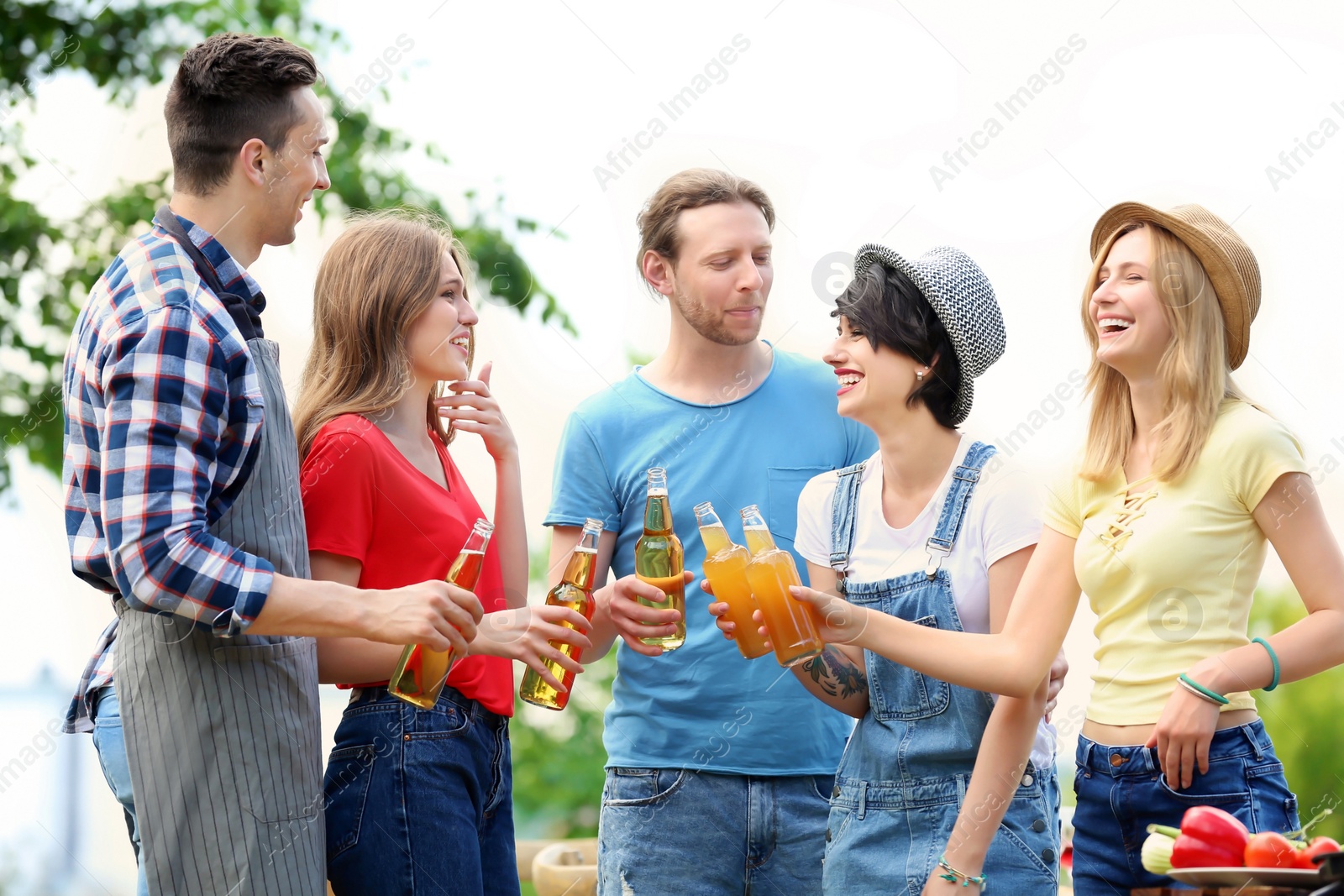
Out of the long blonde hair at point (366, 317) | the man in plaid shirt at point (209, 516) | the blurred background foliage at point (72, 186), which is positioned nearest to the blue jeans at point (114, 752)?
the man in plaid shirt at point (209, 516)

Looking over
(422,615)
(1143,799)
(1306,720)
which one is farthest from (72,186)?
(1306,720)

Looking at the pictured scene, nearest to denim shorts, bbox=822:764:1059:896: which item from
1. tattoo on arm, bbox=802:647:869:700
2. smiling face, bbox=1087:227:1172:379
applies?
tattoo on arm, bbox=802:647:869:700

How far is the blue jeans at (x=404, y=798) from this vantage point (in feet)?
6.63

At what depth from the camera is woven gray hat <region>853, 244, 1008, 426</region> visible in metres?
2.27

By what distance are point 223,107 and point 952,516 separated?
4.93 ft

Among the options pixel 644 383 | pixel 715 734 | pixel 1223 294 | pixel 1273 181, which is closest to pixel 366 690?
pixel 715 734

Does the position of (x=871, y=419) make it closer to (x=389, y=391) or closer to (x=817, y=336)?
(x=389, y=391)

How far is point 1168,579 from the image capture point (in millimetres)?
2020

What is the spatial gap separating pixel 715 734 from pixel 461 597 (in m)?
0.94

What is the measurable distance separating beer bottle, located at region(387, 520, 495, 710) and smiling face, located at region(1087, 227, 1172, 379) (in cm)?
123

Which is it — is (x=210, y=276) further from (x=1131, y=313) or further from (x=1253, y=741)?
(x=1253, y=741)

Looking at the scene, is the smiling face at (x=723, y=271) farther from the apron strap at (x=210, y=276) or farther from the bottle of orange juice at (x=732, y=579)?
the apron strap at (x=210, y=276)

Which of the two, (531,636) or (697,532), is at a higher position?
(697,532)

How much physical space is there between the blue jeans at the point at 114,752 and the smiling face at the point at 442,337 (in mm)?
859
